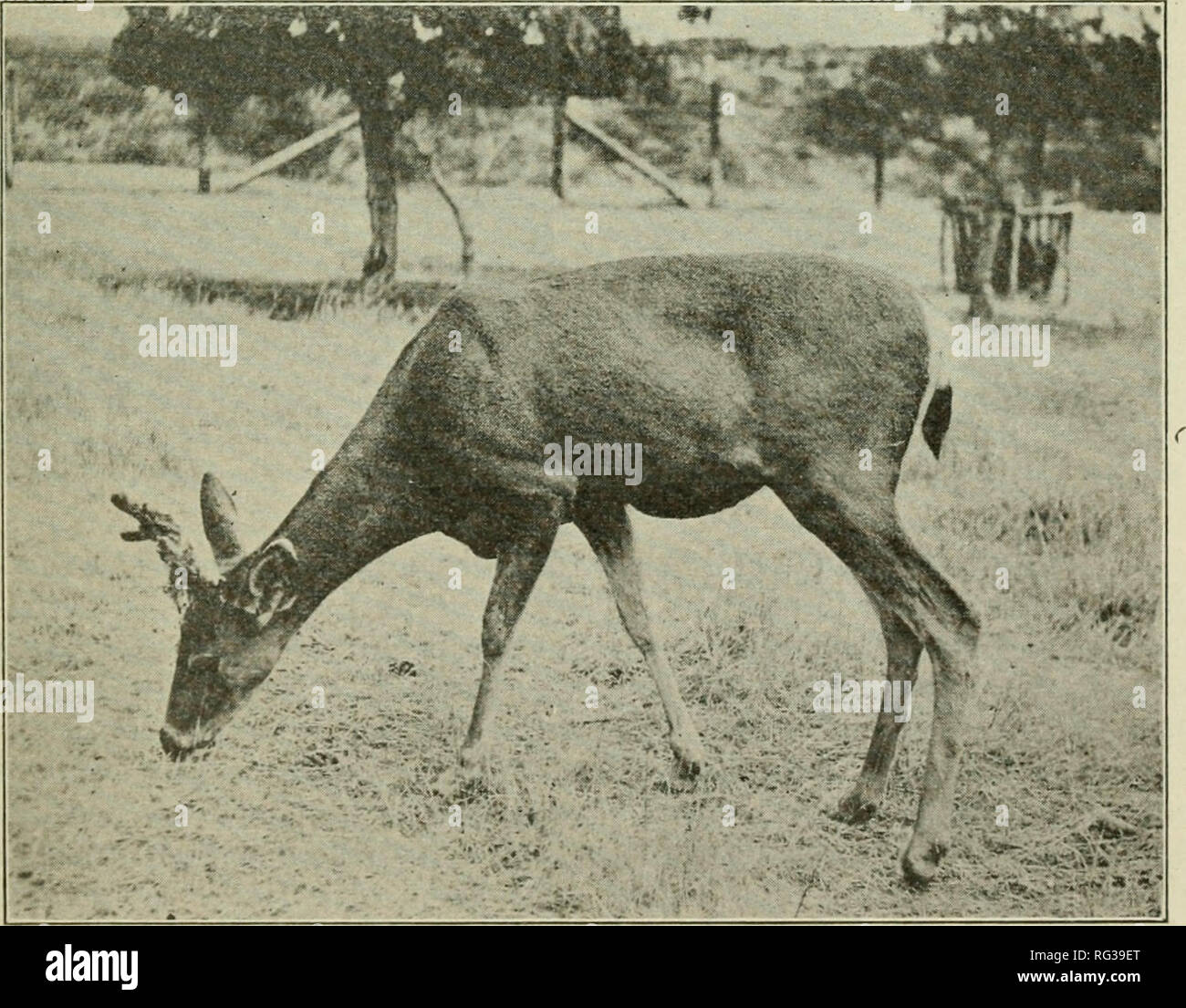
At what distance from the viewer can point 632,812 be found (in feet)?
18.2

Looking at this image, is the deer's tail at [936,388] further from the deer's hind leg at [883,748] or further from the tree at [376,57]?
the tree at [376,57]

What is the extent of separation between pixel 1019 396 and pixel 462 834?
2.85 m

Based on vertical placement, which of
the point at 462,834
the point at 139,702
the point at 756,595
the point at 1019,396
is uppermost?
the point at 1019,396

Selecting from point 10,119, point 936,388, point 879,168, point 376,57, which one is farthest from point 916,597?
point 10,119

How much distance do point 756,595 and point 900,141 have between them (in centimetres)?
197

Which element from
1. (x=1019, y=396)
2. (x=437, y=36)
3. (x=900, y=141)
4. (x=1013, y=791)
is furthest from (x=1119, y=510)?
(x=437, y=36)

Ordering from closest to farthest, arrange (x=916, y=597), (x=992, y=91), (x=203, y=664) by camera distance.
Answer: (x=916, y=597) < (x=203, y=664) < (x=992, y=91)

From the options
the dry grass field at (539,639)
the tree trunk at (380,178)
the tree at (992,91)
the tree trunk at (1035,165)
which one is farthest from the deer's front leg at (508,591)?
the tree trunk at (1035,165)

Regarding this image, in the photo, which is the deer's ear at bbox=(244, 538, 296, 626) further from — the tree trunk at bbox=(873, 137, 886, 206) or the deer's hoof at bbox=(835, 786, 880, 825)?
the tree trunk at bbox=(873, 137, 886, 206)

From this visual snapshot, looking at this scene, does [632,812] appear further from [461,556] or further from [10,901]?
[10,901]

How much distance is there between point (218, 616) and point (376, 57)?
2.38 m

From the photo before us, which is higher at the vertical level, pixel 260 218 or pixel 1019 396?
pixel 260 218

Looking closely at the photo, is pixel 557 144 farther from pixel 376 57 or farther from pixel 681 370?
pixel 681 370

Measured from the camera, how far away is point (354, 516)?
552 cm
